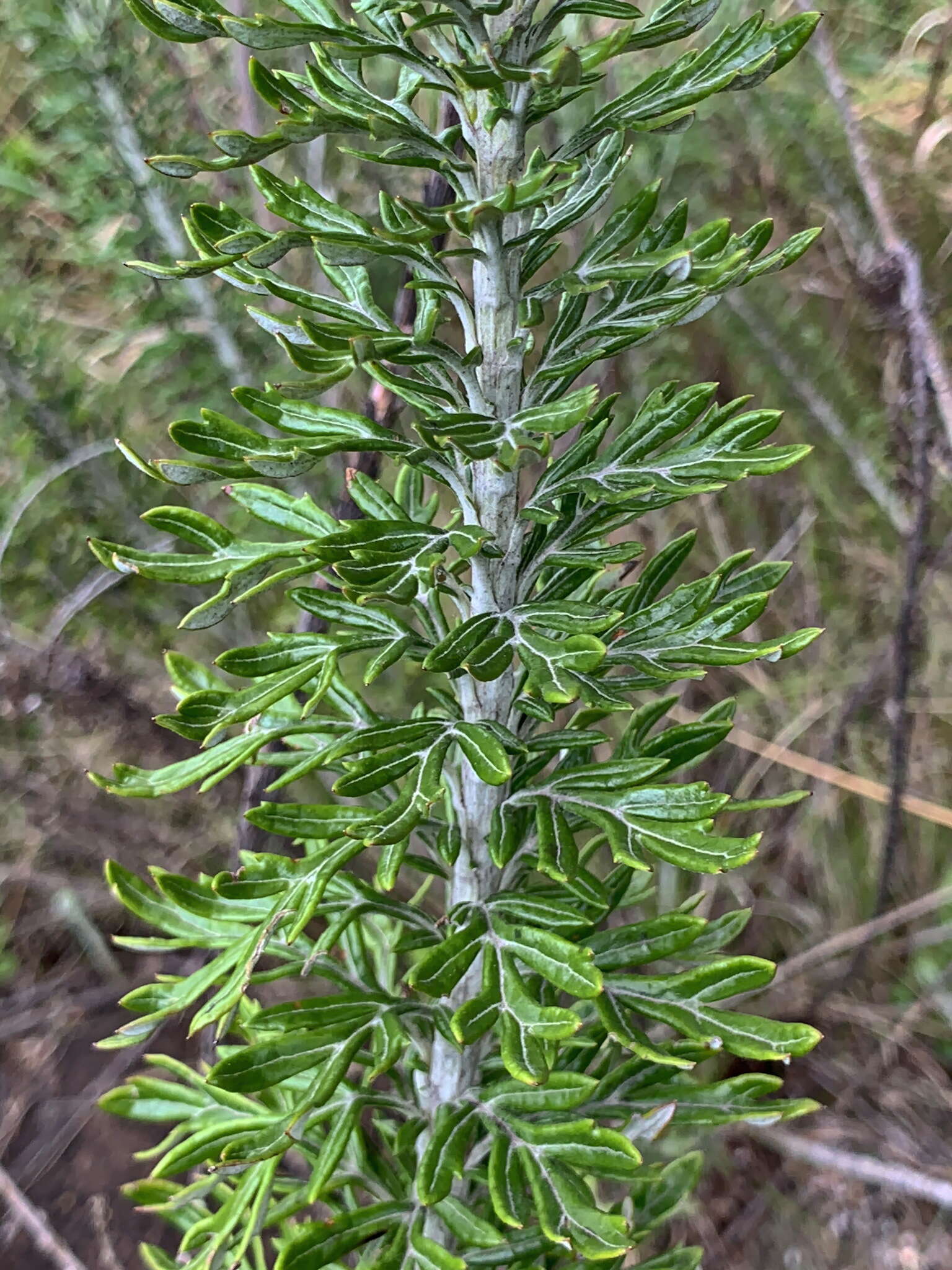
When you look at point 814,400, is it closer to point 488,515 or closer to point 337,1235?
point 488,515

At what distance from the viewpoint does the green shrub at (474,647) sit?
59cm

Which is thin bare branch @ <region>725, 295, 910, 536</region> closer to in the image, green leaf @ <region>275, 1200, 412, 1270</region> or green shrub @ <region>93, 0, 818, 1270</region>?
green shrub @ <region>93, 0, 818, 1270</region>

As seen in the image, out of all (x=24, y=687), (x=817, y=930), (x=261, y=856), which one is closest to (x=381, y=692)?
(x=24, y=687)

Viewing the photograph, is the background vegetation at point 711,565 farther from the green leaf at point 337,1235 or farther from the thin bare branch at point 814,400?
the green leaf at point 337,1235

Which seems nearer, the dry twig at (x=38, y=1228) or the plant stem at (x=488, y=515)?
the plant stem at (x=488, y=515)

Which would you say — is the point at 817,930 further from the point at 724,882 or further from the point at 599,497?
the point at 599,497

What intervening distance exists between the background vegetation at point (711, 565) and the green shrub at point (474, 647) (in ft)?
3.03

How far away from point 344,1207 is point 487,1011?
56 cm

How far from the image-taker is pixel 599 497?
669 mm

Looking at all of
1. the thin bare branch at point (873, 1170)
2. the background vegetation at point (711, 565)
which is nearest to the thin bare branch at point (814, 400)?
the background vegetation at point (711, 565)

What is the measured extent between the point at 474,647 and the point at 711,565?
2013 millimetres

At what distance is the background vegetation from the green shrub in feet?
3.03

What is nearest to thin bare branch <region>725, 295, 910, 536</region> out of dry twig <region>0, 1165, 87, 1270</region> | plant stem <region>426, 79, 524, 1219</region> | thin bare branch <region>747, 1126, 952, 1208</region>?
thin bare branch <region>747, 1126, 952, 1208</region>

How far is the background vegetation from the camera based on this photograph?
68.2 inches
